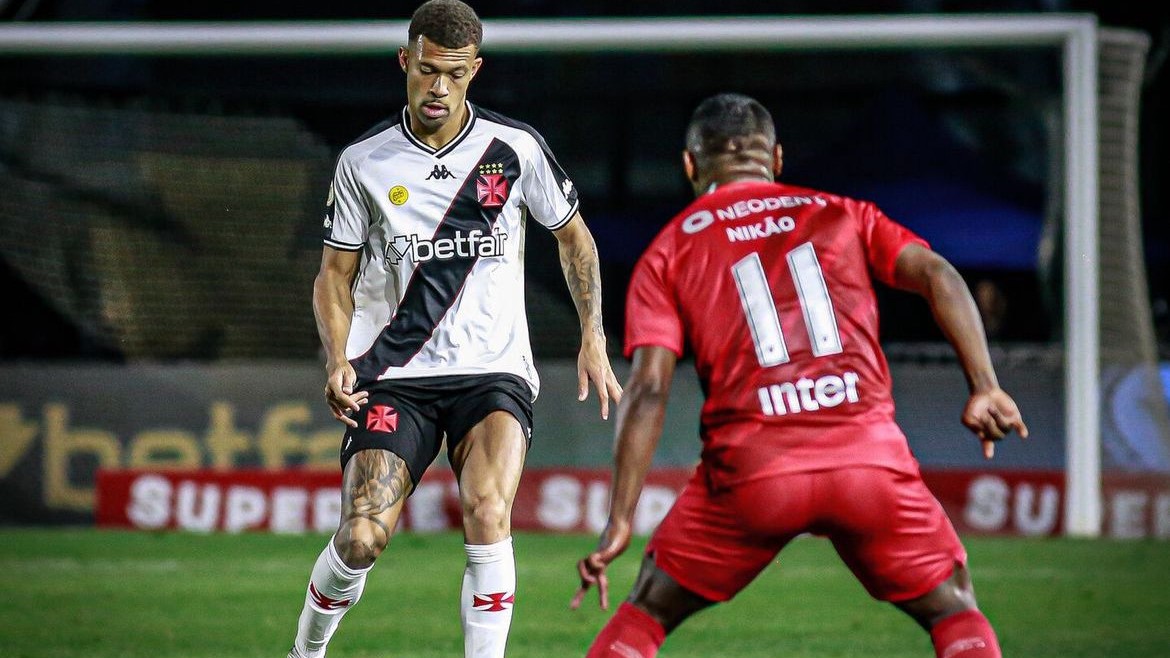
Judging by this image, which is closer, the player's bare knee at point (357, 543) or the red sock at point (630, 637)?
the red sock at point (630, 637)

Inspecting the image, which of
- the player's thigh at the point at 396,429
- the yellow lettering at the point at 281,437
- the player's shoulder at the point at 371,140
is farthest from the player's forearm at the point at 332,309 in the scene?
the yellow lettering at the point at 281,437

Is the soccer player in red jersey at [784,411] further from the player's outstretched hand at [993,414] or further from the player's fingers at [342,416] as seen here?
the player's fingers at [342,416]

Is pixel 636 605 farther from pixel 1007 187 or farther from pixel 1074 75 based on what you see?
pixel 1007 187

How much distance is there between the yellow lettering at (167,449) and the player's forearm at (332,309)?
7067 millimetres

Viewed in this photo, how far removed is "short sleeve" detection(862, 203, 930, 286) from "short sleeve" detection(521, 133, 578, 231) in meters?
1.76

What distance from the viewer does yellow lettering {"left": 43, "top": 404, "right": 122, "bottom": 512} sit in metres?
12.1

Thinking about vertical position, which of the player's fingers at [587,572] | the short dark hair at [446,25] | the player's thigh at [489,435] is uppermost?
the short dark hair at [446,25]

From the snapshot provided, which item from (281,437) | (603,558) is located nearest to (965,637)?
(603,558)

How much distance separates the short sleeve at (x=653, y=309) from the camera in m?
3.87

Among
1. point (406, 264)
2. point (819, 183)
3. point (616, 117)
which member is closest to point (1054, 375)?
point (819, 183)

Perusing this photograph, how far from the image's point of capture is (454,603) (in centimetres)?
840

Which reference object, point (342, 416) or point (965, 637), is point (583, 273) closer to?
point (342, 416)

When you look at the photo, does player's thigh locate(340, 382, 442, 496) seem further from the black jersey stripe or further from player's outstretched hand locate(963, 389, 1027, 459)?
player's outstretched hand locate(963, 389, 1027, 459)

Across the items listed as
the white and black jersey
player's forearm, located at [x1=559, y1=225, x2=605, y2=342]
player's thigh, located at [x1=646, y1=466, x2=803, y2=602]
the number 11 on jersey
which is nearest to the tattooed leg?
the white and black jersey
